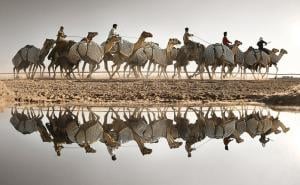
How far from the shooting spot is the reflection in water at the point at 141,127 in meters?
8.30

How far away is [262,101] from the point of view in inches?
714

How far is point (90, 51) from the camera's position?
70.1 ft

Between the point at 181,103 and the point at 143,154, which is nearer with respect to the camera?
the point at 143,154

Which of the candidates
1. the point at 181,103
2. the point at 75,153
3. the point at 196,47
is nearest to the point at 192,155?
the point at 75,153

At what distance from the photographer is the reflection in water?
830cm

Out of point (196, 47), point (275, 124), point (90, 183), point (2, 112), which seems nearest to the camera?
point (90, 183)

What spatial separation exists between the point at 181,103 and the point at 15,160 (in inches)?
427

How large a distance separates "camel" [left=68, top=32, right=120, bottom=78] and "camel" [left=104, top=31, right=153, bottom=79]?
0.27 m

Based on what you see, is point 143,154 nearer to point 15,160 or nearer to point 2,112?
point 15,160

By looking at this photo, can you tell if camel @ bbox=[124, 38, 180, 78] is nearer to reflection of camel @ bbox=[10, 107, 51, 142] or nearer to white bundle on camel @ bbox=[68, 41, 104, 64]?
white bundle on camel @ bbox=[68, 41, 104, 64]

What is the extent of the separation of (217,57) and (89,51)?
540 cm

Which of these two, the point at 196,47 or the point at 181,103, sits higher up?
the point at 196,47

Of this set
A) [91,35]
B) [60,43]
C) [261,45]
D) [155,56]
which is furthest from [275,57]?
[60,43]

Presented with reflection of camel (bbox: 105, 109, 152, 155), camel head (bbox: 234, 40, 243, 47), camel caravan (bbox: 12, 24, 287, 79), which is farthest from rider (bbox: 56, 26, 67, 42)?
reflection of camel (bbox: 105, 109, 152, 155)
